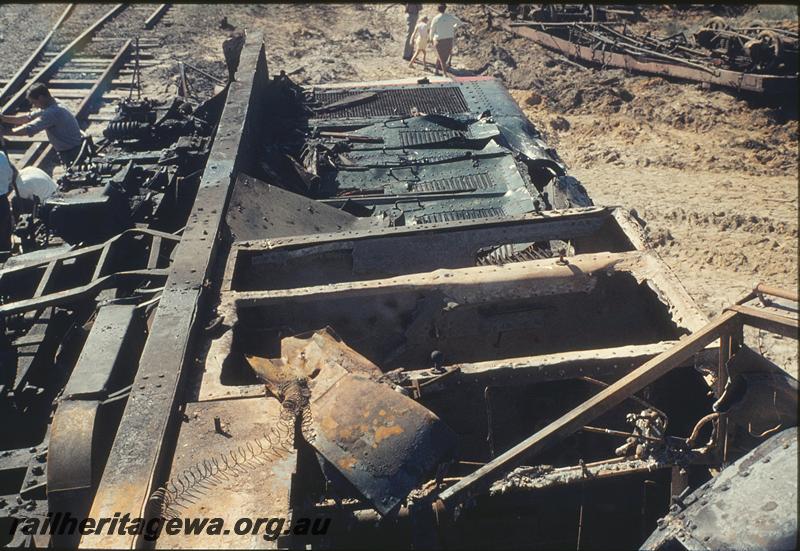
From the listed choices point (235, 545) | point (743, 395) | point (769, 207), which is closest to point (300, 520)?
point (235, 545)

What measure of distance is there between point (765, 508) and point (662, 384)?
169 centimetres

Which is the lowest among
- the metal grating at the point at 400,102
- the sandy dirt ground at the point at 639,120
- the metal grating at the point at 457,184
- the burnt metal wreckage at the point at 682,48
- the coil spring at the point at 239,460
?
the sandy dirt ground at the point at 639,120

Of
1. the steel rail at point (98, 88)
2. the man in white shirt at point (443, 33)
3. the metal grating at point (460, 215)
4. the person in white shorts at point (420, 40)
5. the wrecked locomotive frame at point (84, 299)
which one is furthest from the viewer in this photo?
the person in white shorts at point (420, 40)

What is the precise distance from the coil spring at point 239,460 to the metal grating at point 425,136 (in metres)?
5.24

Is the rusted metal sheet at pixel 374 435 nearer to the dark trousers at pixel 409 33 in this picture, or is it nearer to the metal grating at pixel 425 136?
the metal grating at pixel 425 136

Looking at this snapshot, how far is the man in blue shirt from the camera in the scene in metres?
8.78

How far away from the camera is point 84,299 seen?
499 centimetres

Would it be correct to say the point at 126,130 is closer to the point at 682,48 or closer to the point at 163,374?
the point at 163,374

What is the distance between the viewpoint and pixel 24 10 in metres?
19.1

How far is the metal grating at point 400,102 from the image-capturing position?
9.20 meters

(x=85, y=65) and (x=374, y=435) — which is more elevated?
(x=374, y=435)

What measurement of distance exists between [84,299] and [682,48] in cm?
1456

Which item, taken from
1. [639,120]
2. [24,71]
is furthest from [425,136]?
[24,71]

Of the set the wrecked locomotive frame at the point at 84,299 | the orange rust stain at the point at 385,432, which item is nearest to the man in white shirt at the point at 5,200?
the wrecked locomotive frame at the point at 84,299
